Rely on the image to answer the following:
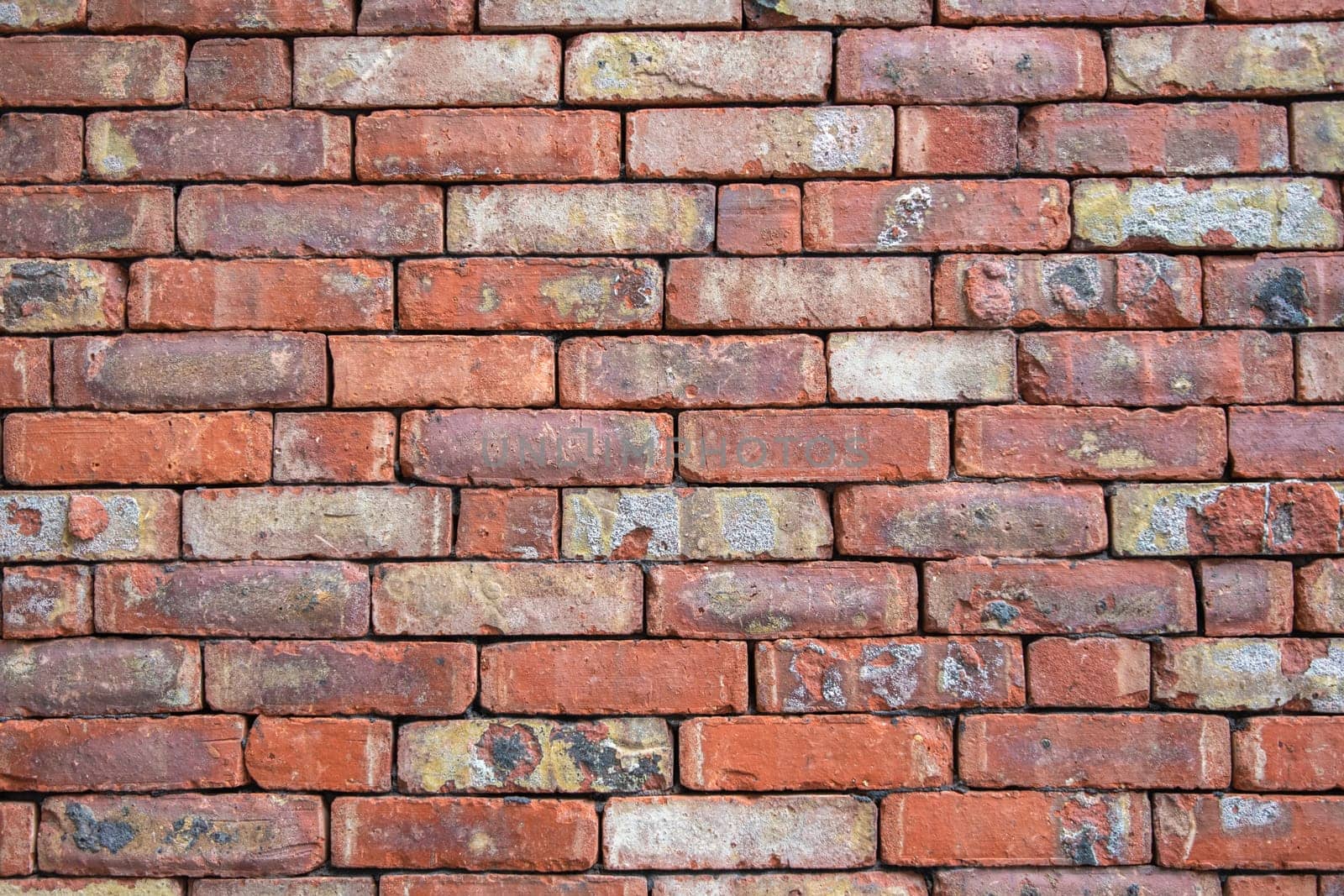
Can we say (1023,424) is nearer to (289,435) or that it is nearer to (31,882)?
(289,435)

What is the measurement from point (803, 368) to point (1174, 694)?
84 centimetres

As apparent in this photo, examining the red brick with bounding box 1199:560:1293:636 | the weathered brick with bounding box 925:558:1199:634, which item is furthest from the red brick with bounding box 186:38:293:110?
the red brick with bounding box 1199:560:1293:636

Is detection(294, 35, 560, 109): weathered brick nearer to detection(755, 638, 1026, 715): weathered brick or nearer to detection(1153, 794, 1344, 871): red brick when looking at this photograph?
detection(755, 638, 1026, 715): weathered brick

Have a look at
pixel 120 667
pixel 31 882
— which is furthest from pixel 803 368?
pixel 31 882

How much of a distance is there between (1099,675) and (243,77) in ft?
6.00

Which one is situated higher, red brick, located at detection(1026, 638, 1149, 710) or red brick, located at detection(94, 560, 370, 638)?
red brick, located at detection(94, 560, 370, 638)

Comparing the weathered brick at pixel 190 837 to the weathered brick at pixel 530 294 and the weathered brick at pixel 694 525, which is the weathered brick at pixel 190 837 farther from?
the weathered brick at pixel 530 294

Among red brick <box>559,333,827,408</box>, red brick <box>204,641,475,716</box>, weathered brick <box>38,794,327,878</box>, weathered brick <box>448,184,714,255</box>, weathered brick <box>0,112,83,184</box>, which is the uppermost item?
weathered brick <box>0,112,83,184</box>

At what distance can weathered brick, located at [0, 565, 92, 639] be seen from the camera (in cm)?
168

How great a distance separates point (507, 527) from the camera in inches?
66.3

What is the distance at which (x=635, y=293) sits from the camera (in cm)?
170

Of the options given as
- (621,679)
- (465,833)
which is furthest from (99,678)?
(621,679)

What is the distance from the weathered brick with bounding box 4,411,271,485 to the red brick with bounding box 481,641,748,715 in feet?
1.82

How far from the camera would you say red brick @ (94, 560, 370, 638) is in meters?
1.67
